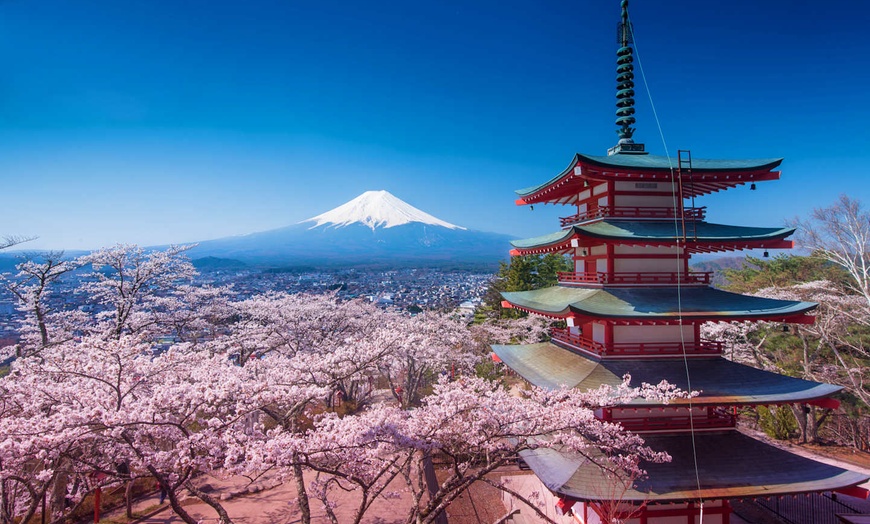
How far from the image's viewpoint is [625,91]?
32.9 ft

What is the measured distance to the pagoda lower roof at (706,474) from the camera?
21.9 feet

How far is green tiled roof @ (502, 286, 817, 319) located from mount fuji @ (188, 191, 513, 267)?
100214 mm

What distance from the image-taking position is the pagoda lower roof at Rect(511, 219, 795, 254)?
7.97m

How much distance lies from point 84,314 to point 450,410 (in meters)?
15.8

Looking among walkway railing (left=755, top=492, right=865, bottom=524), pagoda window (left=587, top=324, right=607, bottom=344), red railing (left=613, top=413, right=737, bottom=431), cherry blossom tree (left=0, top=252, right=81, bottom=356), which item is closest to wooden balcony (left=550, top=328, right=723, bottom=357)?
pagoda window (left=587, top=324, right=607, bottom=344)

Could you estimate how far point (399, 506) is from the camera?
35.0 ft

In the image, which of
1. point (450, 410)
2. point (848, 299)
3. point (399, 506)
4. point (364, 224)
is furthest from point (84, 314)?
point (364, 224)

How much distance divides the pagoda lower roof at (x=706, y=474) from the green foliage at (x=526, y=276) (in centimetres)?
1700

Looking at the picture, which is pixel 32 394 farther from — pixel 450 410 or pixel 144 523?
pixel 450 410

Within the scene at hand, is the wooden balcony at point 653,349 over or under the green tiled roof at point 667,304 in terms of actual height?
under

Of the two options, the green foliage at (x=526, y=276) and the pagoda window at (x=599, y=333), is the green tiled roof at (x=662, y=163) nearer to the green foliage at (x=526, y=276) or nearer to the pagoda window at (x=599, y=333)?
the pagoda window at (x=599, y=333)

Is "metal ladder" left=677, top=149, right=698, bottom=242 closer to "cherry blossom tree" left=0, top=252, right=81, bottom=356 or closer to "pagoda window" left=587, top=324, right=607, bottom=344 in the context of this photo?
"pagoda window" left=587, top=324, right=607, bottom=344

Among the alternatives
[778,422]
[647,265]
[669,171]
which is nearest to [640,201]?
[669,171]

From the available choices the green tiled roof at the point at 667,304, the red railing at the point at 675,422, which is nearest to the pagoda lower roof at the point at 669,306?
A: the green tiled roof at the point at 667,304
